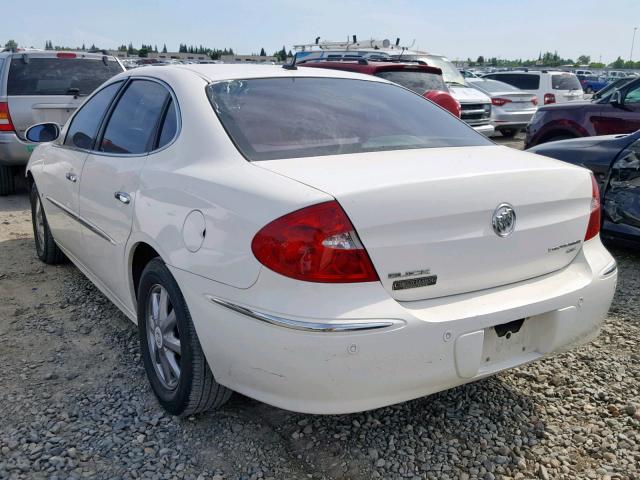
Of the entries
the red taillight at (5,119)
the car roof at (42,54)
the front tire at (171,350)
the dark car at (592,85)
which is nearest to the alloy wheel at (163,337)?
the front tire at (171,350)

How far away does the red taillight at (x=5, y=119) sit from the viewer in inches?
290

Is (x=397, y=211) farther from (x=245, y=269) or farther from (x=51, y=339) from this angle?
(x=51, y=339)

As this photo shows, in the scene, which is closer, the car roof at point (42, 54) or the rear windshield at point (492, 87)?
the car roof at point (42, 54)

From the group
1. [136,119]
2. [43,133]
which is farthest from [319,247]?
[43,133]

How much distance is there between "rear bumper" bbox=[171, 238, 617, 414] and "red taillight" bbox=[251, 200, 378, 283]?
0.19ft

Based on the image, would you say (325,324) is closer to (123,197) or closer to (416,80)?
(123,197)

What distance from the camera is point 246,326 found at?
2266 millimetres

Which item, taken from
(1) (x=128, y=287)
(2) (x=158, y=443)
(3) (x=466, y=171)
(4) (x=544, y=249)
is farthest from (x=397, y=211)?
(1) (x=128, y=287)

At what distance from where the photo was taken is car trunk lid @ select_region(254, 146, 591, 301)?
2234 millimetres

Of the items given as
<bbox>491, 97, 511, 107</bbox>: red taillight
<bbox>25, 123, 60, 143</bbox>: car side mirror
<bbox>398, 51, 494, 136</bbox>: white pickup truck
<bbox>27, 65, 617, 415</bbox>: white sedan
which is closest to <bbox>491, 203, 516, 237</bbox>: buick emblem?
<bbox>27, 65, 617, 415</bbox>: white sedan

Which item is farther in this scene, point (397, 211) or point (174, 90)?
point (174, 90)

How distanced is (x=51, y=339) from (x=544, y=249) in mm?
2781

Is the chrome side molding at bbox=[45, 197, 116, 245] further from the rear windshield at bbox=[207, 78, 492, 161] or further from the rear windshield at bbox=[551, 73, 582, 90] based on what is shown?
the rear windshield at bbox=[551, 73, 582, 90]

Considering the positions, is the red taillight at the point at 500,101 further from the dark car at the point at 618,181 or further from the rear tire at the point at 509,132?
the dark car at the point at 618,181
